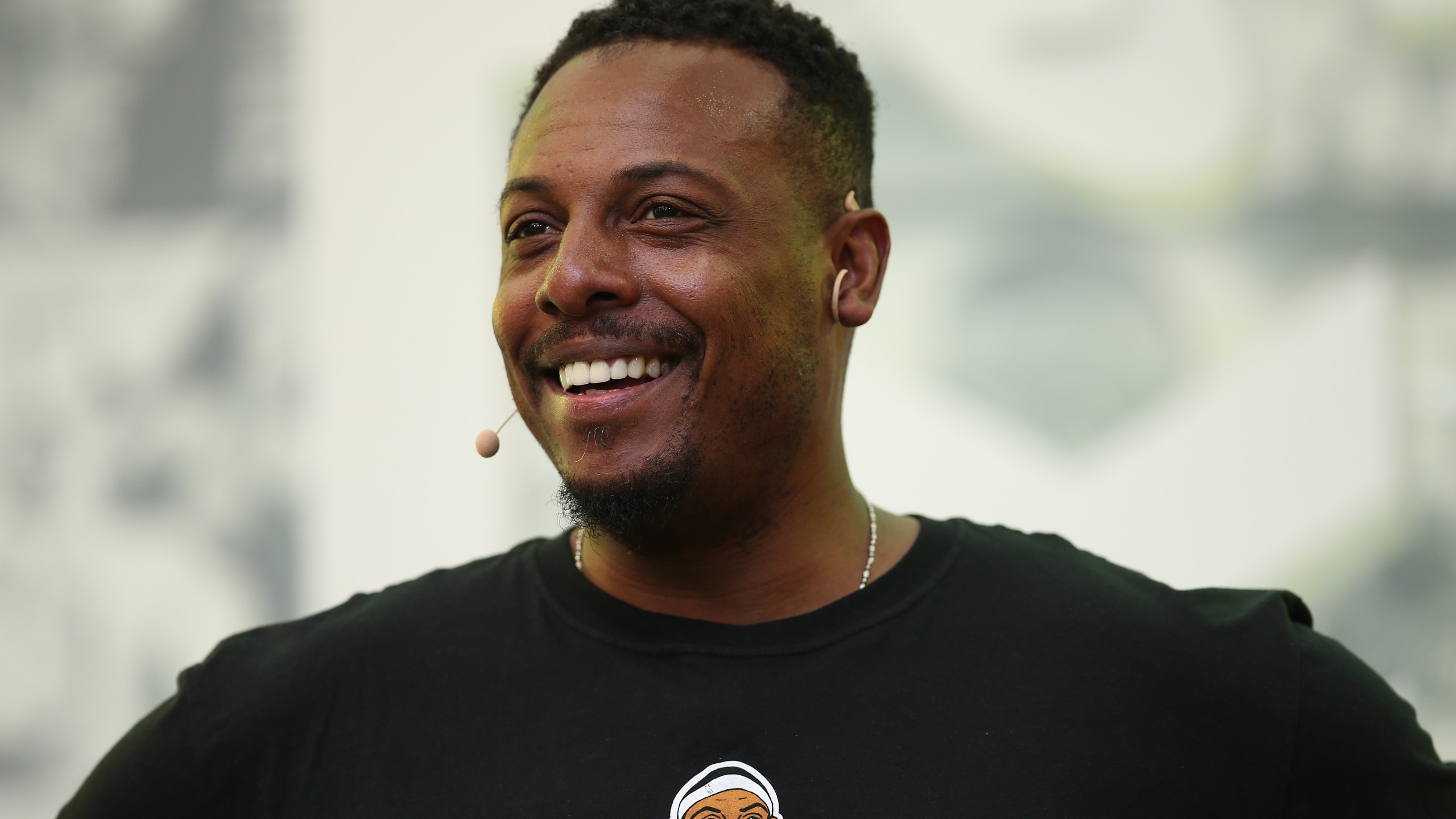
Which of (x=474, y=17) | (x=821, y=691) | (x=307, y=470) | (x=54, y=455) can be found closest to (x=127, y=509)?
(x=54, y=455)

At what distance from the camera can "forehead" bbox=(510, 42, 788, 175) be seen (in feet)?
4.35

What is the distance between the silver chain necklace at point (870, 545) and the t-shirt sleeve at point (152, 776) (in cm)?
47

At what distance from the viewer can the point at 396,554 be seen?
2.55 m

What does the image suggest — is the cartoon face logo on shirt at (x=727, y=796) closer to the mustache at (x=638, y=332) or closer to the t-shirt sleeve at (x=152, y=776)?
the mustache at (x=638, y=332)

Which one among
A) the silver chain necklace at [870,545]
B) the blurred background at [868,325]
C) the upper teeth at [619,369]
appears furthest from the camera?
the blurred background at [868,325]

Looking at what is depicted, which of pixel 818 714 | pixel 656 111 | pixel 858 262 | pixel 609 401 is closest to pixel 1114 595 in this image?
pixel 818 714

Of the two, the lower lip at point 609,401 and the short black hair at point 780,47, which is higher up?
the short black hair at point 780,47

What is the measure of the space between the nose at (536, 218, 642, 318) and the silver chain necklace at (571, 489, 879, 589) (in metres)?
0.32

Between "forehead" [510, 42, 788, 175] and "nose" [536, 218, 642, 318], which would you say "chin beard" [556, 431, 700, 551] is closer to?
"nose" [536, 218, 642, 318]

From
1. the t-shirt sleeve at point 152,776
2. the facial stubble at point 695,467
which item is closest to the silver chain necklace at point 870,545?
the facial stubble at point 695,467

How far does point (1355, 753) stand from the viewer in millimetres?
1288

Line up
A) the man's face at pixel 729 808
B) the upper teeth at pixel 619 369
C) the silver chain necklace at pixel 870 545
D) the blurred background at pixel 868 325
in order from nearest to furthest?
1. the man's face at pixel 729 808
2. the upper teeth at pixel 619 369
3. the silver chain necklace at pixel 870 545
4. the blurred background at pixel 868 325

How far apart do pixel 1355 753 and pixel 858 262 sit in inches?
30.6

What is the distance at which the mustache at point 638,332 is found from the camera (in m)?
1.27
